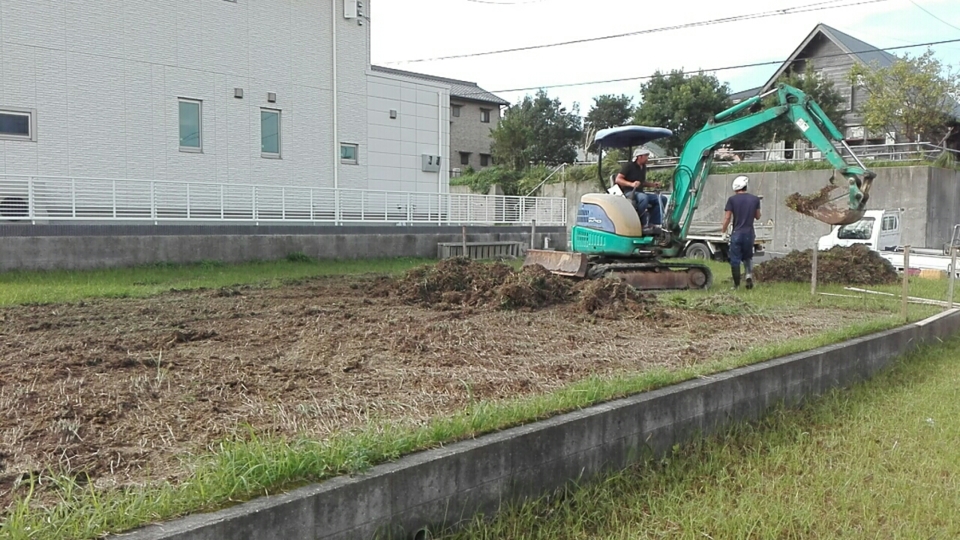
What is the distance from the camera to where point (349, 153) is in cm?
2088

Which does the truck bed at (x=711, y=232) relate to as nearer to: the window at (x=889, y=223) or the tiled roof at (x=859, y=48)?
the window at (x=889, y=223)

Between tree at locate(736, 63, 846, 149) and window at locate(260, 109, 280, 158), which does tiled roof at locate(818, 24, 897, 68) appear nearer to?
tree at locate(736, 63, 846, 149)

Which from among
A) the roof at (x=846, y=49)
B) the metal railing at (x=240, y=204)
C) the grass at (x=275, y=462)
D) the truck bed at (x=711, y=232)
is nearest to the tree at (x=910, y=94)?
the roof at (x=846, y=49)

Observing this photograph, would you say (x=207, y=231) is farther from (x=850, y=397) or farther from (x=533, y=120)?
(x=533, y=120)

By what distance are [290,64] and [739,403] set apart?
16794 millimetres

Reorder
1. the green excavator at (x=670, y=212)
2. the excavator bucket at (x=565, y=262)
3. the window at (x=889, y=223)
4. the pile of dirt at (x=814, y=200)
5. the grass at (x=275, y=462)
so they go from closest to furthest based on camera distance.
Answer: the grass at (x=275, y=462), the green excavator at (x=670, y=212), the excavator bucket at (x=565, y=262), the pile of dirt at (x=814, y=200), the window at (x=889, y=223)

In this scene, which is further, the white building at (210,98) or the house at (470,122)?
the house at (470,122)

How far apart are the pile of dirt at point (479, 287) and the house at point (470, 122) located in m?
34.6

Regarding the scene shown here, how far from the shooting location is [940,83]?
27891 mm

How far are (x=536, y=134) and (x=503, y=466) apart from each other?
39.3m

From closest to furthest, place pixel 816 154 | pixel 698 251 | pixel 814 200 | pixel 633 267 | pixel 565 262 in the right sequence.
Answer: pixel 633 267, pixel 565 262, pixel 814 200, pixel 698 251, pixel 816 154

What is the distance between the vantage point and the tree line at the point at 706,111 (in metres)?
28.4

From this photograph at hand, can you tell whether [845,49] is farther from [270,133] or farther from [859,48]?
[270,133]

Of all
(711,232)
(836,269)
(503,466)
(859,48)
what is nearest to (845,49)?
(859,48)
